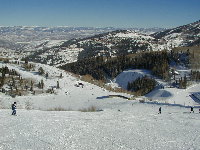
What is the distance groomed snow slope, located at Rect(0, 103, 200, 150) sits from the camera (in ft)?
77.6

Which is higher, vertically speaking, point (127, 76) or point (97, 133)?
point (97, 133)

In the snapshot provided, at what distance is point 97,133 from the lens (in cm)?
2745

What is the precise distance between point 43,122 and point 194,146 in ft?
50.4

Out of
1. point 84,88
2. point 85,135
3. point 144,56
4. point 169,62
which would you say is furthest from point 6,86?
point 144,56

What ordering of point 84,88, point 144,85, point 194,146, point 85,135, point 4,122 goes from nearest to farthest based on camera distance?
1. point 194,146
2. point 85,135
3. point 4,122
4. point 84,88
5. point 144,85

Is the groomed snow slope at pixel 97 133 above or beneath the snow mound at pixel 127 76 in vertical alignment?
above

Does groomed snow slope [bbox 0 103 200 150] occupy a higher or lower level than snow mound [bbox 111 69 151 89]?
higher

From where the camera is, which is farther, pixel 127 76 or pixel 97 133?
pixel 127 76

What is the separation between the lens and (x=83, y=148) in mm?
22969

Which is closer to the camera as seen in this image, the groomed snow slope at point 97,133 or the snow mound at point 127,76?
the groomed snow slope at point 97,133

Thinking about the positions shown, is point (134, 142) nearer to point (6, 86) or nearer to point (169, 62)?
point (6, 86)

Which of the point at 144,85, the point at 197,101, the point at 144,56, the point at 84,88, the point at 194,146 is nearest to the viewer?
the point at 194,146

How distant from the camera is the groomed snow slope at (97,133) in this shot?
23641 millimetres

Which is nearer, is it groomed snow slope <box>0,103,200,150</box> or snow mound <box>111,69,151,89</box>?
groomed snow slope <box>0,103,200,150</box>
